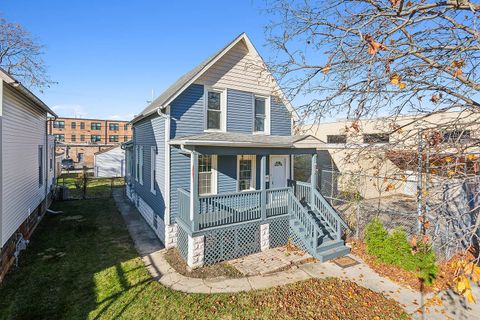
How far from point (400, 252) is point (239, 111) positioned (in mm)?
7594

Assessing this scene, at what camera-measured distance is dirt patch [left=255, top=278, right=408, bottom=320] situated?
18.5 feet

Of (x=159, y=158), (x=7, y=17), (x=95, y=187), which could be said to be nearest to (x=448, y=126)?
(x=159, y=158)

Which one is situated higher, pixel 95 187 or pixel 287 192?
pixel 287 192

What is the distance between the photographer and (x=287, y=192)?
1002 centimetres

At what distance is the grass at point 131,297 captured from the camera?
5652 mm

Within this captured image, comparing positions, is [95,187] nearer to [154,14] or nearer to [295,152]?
[154,14]

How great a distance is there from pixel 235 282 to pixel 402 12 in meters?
6.83

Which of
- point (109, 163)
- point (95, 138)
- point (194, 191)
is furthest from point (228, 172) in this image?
point (95, 138)

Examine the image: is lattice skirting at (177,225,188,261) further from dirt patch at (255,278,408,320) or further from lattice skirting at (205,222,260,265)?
dirt patch at (255,278,408,320)

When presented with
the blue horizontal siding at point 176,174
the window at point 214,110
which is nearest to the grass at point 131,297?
the blue horizontal siding at point 176,174

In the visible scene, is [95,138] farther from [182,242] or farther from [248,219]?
[248,219]

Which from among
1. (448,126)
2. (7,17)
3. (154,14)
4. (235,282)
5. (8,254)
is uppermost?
(7,17)

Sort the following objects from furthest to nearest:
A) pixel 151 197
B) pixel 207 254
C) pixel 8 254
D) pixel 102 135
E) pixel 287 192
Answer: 1. pixel 102 135
2. pixel 151 197
3. pixel 287 192
4. pixel 207 254
5. pixel 8 254

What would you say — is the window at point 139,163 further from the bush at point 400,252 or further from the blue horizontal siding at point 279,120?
the bush at point 400,252
